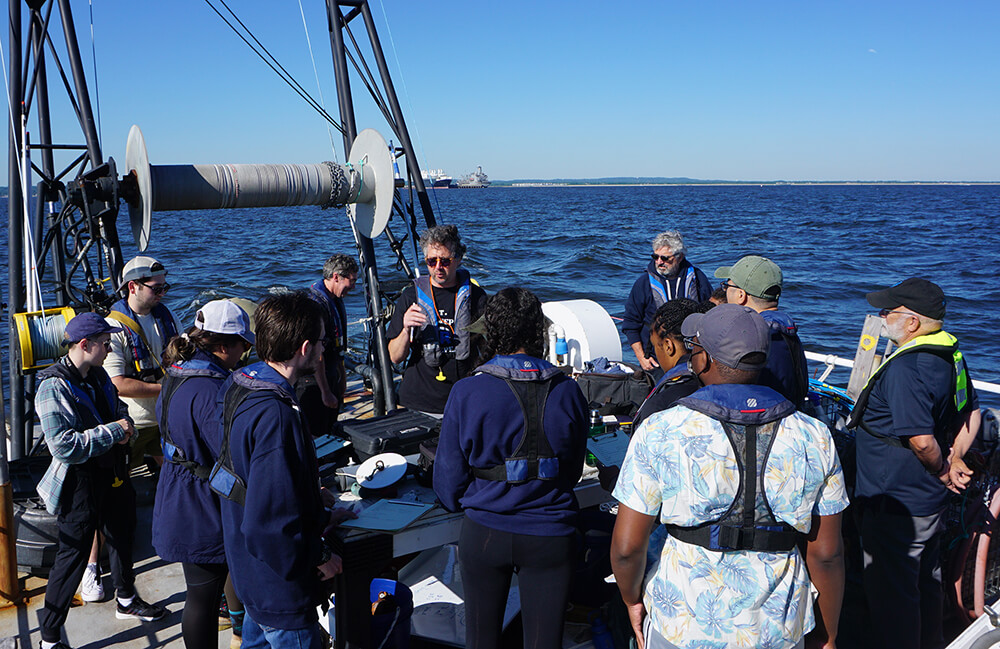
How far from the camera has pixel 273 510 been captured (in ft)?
7.71

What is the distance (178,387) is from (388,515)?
38.2 inches

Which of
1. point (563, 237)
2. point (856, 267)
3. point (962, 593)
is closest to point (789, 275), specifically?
point (856, 267)

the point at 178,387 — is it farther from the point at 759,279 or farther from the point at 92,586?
the point at 759,279

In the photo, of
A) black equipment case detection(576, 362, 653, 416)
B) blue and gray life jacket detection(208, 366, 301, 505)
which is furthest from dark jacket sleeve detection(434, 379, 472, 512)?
black equipment case detection(576, 362, 653, 416)

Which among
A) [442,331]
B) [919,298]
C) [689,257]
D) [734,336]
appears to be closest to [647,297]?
[442,331]

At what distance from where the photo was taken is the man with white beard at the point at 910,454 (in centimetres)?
327

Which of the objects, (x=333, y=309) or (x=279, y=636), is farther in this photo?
(x=333, y=309)

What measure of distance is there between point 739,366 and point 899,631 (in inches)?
84.1

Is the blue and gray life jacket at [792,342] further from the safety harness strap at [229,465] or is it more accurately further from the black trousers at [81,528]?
the black trousers at [81,528]

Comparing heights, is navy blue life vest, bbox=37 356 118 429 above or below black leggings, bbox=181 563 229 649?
above

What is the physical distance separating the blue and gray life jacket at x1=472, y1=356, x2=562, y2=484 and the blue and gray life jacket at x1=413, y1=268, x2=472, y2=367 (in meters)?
1.71

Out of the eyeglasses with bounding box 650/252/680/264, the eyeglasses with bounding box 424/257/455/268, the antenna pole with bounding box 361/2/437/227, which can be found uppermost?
the antenna pole with bounding box 361/2/437/227

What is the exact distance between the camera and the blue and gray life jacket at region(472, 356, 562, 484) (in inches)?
104

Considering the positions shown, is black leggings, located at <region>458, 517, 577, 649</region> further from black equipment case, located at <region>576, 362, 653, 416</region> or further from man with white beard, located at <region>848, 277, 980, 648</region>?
black equipment case, located at <region>576, 362, 653, 416</region>
